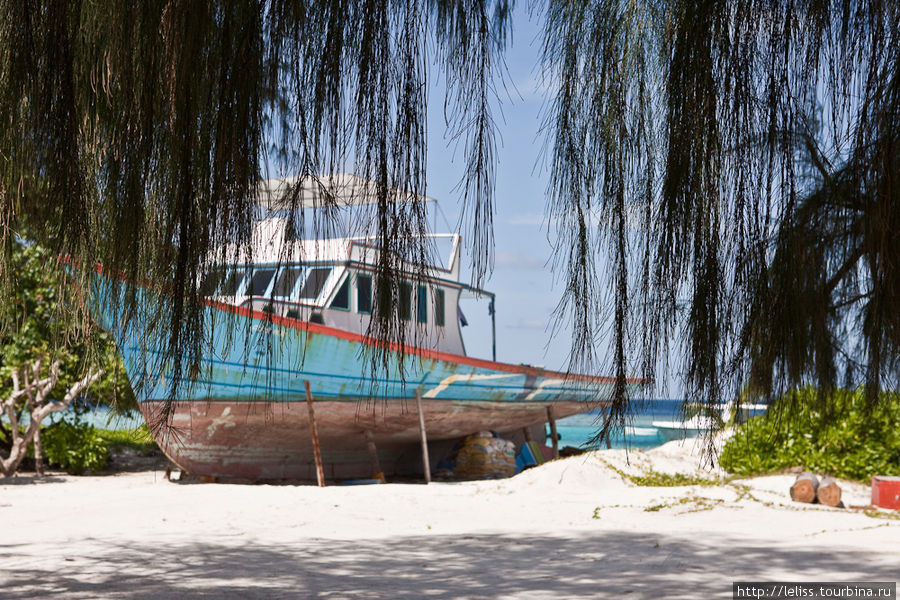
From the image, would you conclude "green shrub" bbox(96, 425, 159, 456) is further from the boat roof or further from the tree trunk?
the boat roof

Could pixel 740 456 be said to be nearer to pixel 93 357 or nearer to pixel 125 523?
pixel 125 523

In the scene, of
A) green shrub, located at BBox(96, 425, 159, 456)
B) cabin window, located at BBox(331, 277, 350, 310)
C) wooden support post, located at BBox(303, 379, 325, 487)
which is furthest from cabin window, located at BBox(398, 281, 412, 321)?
green shrub, located at BBox(96, 425, 159, 456)

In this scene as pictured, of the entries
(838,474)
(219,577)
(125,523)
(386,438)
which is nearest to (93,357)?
(219,577)

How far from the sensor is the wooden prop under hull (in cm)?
1217

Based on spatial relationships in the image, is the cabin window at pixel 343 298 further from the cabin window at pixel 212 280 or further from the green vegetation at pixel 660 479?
the cabin window at pixel 212 280

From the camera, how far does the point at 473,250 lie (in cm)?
184

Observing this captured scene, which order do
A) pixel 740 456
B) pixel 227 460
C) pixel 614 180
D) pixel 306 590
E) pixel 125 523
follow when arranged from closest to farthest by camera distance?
pixel 614 180
pixel 306 590
pixel 125 523
pixel 740 456
pixel 227 460

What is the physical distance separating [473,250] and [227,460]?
11.7 meters

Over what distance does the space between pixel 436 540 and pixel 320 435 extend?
6.41m

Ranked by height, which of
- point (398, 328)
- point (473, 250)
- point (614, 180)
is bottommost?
point (398, 328)

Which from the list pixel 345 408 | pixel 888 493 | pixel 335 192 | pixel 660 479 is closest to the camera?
pixel 335 192

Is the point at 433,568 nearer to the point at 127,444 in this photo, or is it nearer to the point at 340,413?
the point at 340,413

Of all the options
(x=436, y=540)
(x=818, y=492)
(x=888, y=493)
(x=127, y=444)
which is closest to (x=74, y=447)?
(x=127, y=444)

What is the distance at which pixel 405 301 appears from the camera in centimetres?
183
